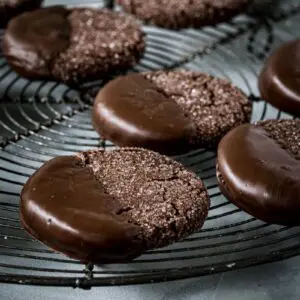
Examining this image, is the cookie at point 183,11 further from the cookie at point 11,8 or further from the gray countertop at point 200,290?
the gray countertop at point 200,290

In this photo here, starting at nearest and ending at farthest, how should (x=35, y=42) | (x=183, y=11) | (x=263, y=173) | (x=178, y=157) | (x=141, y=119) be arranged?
1. (x=263, y=173)
2. (x=141, y=119)
3. (x=178, y=157)
4. (x=35, y=42)
5. (x=183, y=11)

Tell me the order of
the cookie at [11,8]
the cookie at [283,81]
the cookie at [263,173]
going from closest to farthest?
1. the cookie at [263,173]
2. the cookie at [283,81]
3. the cookie at [11,8]

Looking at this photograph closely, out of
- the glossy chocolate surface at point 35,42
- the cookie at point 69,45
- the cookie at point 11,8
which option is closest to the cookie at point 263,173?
the cookie at point 69,45

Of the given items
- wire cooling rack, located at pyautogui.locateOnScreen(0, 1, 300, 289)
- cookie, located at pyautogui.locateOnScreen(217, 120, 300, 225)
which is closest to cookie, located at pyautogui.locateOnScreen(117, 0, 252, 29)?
wire cooling rack, located at pyautogui.locateOnScreen(0, 1, 300, 289)

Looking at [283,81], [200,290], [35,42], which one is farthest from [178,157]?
[35,42]

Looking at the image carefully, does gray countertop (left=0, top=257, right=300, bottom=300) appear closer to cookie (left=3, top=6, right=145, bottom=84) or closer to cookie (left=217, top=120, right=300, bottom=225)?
cookie (left=217, top=120, right=300, bottom=225)

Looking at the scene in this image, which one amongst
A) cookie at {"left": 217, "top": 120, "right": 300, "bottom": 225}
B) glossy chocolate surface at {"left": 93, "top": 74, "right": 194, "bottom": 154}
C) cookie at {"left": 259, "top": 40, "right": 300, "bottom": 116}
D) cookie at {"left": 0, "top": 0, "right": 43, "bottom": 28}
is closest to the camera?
cookie at {"left": 217, "top": 120, "right": 300, "bottom": 225}

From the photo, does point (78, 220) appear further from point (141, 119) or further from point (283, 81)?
point (283, 81)
